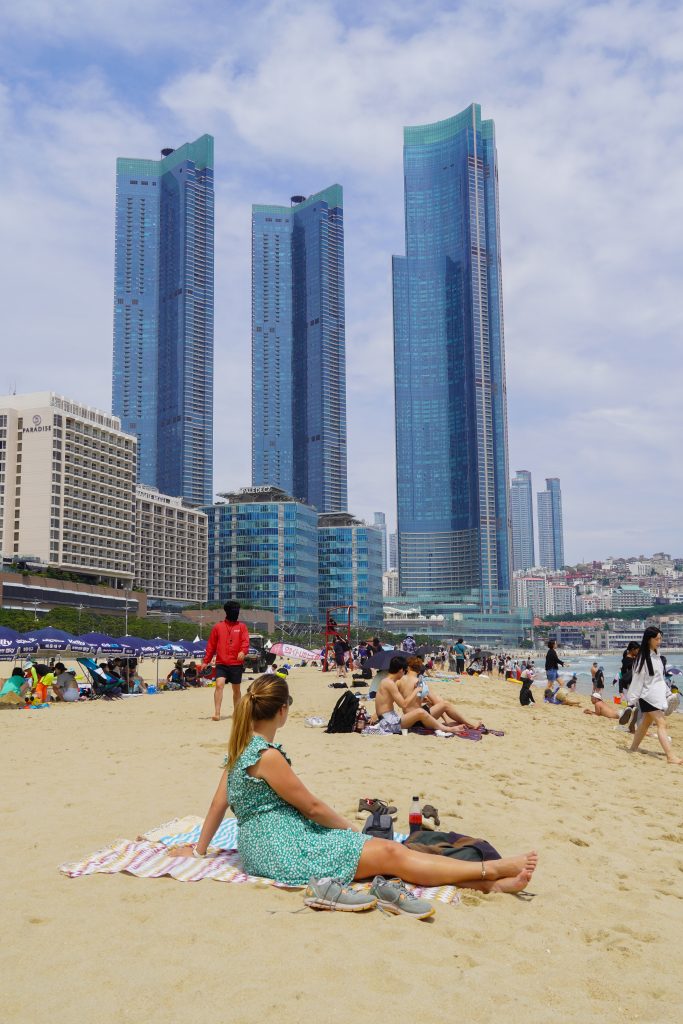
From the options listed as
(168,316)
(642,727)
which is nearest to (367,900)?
(642,727)

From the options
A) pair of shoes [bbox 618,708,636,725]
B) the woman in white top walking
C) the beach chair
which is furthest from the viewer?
the beach chair

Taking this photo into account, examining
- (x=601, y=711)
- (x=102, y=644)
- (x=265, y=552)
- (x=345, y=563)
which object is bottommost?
(x=601, y=711)

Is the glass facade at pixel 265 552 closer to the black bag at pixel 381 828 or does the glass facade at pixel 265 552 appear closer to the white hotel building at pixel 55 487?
the white hotel building at pixel 55 487

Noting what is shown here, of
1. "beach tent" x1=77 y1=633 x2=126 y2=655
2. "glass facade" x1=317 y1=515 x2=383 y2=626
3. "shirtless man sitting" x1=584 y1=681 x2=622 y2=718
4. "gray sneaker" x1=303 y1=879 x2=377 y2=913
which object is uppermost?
"glass facade" x1=317 y1=515 x2=383 y2=626

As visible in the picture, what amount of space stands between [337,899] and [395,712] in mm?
7713

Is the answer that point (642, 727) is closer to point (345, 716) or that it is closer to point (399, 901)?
point (345, 716)

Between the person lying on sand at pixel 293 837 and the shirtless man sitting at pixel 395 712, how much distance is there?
657 cm

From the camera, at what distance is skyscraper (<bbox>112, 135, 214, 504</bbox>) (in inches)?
7357

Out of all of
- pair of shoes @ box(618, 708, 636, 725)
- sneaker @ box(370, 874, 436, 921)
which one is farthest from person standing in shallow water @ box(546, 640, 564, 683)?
sneaker @ box(370, 874, 436, 921)

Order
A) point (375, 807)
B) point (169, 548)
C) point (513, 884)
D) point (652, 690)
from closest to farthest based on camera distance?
point (513, 884) → point (375, 807) → point (652, 690) → point (169, 548)

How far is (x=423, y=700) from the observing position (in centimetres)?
1208

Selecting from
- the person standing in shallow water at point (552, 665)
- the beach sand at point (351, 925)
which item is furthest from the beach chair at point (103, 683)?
the beach sand at point (351, 925)

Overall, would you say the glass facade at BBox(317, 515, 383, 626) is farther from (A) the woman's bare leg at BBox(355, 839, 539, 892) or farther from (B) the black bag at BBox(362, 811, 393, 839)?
(A) the woman's bare leg at BBox(355, 839, 539, 892)

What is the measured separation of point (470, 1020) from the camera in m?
2.85
